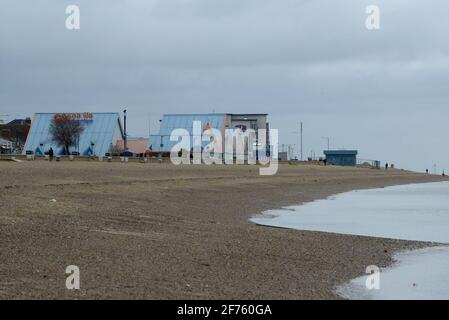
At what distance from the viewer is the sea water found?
41.2ft

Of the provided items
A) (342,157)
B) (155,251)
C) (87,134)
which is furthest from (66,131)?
(155,251)

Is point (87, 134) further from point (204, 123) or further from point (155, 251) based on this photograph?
point (155, 251)

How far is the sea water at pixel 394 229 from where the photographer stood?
41.2ft

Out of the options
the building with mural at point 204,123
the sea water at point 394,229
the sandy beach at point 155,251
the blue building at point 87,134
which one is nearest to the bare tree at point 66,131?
the blue building at point 87,134

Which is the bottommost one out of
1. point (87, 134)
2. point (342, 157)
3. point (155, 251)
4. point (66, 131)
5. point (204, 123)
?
point (342, 157)

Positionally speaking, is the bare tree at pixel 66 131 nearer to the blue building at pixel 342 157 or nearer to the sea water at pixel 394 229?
the blue building at pixel 342 157

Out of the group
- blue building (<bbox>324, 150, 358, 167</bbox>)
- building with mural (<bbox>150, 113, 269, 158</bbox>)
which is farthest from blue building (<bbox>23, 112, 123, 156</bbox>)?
blue building (<bbox>324, 150, 358, 167</bbox>)

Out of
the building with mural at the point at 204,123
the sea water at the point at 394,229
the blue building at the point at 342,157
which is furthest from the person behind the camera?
the blue building at the point at 342,157

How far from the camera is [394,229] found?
76.3 feet

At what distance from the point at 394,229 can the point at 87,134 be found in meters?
85.8

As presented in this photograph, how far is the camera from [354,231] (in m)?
21.9

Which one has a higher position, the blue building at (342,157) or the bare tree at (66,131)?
the bare tree at (66,131)

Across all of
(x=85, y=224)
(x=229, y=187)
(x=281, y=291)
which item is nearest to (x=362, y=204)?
(x=229, y=187)

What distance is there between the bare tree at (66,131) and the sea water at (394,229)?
2592 inches
